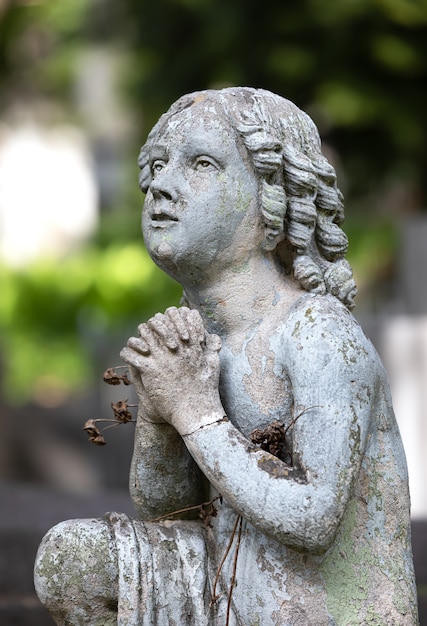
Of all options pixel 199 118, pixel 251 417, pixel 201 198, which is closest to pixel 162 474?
pixel 251 417

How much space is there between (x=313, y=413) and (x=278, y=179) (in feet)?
2.21

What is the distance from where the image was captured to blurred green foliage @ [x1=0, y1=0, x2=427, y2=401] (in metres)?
12.7

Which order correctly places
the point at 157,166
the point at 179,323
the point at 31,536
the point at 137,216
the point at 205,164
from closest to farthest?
the point at 179,323 < the point at 205,164 < the point at 157,166 < the point at 31,536 < the point at 137,216

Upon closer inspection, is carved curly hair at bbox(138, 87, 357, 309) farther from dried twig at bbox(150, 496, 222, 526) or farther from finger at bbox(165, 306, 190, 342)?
dried twig at bbox(150, 496, 222, 526)

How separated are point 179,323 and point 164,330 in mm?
46

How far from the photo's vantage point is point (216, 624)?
340 centimetres

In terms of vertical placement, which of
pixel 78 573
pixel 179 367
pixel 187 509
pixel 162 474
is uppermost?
pixel 179 367

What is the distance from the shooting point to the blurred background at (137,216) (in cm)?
788

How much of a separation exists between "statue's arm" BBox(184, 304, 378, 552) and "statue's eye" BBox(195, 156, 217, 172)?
1.68ft

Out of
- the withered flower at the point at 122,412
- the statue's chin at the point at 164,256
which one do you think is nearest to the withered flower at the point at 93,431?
the withered flower at the point at 122,412

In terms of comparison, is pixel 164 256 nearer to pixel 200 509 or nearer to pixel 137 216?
pixel 200 509

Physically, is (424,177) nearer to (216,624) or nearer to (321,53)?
(321,53)

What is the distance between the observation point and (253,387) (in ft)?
11.2

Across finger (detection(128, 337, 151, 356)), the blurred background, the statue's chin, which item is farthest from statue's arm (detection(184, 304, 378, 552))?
the blurred background
